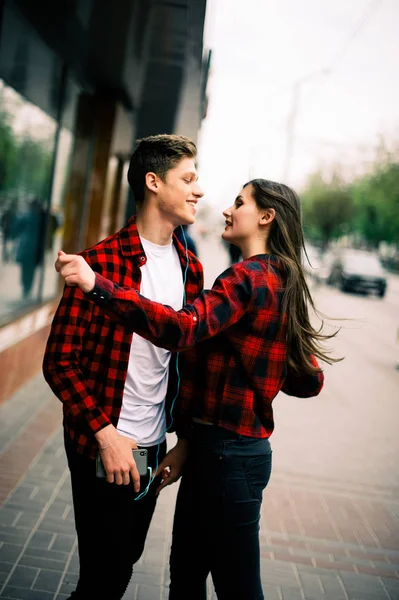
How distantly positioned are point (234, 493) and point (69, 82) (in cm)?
741

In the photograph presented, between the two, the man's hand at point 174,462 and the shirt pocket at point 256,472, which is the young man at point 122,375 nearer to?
the man's hand at point 174,462

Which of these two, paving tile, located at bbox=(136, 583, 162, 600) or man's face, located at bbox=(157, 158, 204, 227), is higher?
man's face, located at bbox=(157, 158, 204, 227)

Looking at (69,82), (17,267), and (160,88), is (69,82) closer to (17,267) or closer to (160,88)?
(160,88)

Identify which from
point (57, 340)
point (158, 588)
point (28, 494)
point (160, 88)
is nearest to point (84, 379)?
point (57, 340)

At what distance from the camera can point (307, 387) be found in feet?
7.42

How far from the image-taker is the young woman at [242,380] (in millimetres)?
1946

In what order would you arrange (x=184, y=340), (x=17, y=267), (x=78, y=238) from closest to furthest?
1. (x=184, y=340)
2. (x=17, y=267)
3. (x=78, y=238)

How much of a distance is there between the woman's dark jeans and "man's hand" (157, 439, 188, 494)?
0.10m

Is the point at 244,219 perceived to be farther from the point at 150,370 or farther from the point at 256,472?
the point at 256,472

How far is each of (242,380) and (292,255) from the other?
0.47m

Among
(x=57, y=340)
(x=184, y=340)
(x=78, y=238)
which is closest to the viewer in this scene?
(x=184, y=340)

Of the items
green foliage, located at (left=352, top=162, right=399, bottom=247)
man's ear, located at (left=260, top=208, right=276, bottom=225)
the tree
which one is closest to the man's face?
man's ear, located at (left=260, top=208, right=276, bottom=225)

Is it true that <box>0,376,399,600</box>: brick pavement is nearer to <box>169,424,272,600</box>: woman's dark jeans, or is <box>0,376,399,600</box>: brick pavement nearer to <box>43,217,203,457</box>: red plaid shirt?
<box>169,424,272,600</box>: woman's dark jeans

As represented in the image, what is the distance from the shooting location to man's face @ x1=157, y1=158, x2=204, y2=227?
2117mm
